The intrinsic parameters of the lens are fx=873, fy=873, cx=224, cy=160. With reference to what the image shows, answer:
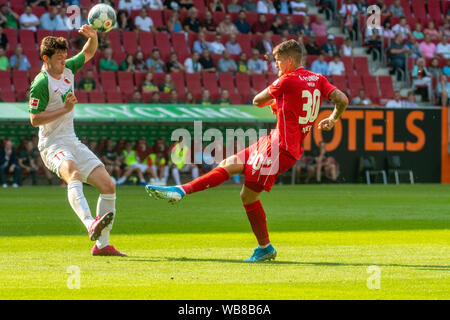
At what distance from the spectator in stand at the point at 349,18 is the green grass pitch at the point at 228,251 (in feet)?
46.7

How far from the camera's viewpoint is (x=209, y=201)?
2039cm

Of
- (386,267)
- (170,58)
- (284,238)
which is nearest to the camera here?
(386,267)

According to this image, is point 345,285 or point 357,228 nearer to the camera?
point 345,285

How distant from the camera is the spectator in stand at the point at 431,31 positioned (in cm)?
3428

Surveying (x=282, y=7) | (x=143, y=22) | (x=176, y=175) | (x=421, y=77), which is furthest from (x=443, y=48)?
(x=176, y=175)

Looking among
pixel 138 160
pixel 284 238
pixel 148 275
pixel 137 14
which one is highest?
pixel 137 14

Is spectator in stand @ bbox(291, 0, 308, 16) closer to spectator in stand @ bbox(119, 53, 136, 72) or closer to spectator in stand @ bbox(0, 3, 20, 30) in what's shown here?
spectator in stand @ bbox(119, 53, 136, 72)

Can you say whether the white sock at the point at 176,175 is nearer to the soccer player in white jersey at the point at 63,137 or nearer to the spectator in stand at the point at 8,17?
the spectator in stand at the point at 8,17

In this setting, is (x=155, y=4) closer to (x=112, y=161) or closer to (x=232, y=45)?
(x=232, y=45)

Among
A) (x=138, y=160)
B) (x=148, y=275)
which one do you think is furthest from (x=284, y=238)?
(x=138, y=160)

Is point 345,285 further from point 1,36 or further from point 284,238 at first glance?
point 1,36

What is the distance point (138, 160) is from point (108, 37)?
4077 millimetres

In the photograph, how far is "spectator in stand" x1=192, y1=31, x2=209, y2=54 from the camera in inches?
1159

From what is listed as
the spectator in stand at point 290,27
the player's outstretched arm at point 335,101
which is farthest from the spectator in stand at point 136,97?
the player's outstretched arm at point 335,101
